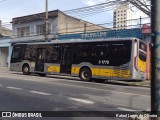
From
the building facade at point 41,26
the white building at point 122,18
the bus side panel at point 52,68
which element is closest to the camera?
the bus side panel at point 52,68

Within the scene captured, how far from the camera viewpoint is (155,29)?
13.5 ft

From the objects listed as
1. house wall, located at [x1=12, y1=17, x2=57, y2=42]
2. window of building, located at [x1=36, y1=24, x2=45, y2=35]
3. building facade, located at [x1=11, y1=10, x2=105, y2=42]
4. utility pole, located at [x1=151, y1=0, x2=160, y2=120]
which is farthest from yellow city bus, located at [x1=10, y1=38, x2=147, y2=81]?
utility pole, located at [x1=151, y1=0, x2=160, y2=120]

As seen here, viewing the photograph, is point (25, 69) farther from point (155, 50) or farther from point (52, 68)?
point (155, 50)

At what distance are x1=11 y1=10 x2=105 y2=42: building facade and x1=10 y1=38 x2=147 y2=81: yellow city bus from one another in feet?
37.7

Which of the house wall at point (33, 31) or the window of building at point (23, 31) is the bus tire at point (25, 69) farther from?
the window of building at point (23, 31)

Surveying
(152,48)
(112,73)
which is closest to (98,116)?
(152,48)

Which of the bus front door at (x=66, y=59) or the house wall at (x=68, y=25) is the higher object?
the house wall at (x=68, y=25)

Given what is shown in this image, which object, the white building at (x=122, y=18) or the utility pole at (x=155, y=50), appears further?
the white building at (x=122, y=18)

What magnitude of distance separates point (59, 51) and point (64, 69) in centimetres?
140

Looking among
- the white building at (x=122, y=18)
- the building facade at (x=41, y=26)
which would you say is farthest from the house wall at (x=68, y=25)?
the white building at (x=122, y=18)

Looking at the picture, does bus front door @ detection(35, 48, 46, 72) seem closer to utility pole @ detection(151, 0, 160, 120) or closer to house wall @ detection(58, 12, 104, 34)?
house wall @ detection(58, 12, 104, 34)

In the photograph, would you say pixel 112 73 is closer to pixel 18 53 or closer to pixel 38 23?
pixel 18 53

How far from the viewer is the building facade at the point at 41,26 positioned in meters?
37.9

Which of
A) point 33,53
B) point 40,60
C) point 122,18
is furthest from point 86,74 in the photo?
point 122,18
